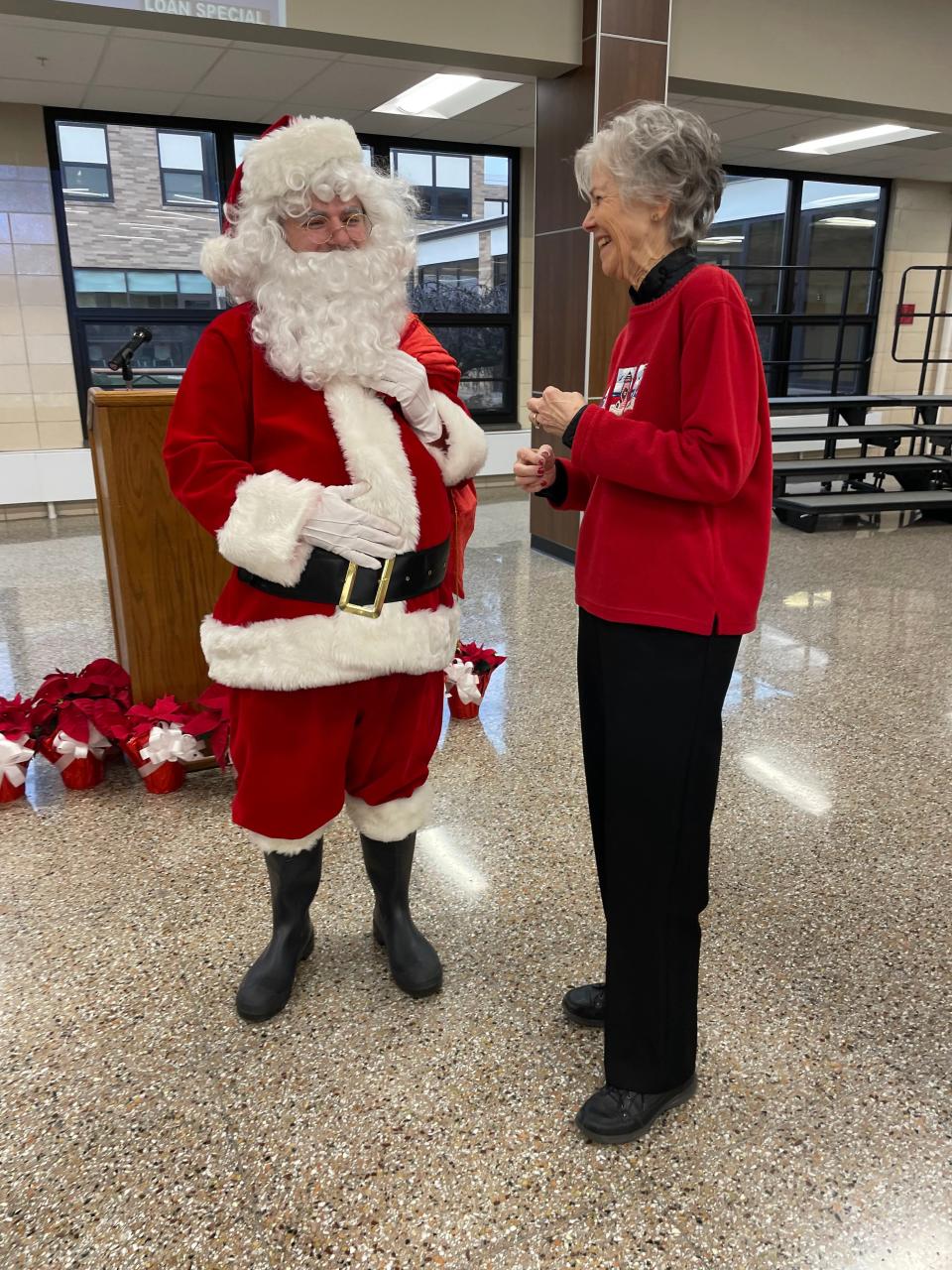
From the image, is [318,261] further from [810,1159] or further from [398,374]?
[810,1159]

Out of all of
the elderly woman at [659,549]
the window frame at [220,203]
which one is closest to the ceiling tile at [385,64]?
the window frame at [220,203]

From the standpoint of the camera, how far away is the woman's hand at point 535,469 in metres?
1.51

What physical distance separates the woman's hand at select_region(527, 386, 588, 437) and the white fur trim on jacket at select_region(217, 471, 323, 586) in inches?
14.4

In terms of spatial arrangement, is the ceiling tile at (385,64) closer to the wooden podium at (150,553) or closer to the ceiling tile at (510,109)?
the ceiling tile at (510,109)

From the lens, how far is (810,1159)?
4.69 ft

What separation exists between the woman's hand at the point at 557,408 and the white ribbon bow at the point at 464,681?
180 cm

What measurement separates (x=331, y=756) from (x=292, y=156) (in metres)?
0.98

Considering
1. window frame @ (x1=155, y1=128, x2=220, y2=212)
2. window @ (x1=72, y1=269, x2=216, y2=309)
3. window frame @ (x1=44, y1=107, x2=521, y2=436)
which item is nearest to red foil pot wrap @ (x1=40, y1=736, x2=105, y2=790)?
window frame @ (x1=44, y1=107, x2=521, y2=436)

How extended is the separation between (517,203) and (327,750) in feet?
24.9

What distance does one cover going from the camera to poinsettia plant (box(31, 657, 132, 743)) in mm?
2666

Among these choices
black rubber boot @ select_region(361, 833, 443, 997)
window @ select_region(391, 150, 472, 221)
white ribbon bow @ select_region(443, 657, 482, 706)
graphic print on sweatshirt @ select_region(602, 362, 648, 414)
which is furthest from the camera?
window @ select_region(391, 150, 472, 221)

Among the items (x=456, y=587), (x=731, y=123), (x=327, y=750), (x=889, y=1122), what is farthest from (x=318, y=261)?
(x=731, y=123)

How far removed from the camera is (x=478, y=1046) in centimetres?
167

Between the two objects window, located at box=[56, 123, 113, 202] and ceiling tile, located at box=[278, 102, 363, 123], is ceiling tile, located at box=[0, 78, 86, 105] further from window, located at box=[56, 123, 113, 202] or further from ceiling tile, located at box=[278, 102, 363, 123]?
ceiling tile, located at box=[278, 102, 363, 123]
